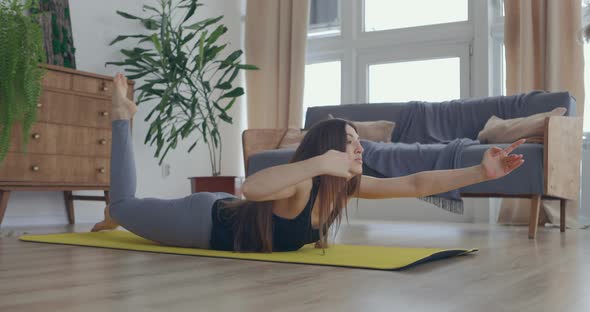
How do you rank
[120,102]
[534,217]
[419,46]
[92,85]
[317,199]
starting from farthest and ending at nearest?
1. [419,46]
2. [92,85]
3. [534,217]
4. [120,102]
5. [317,199]

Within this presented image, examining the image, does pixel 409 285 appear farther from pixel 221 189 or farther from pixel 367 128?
pixel 221 189

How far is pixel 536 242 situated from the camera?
116 inches

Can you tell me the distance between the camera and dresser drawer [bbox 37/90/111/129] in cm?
382

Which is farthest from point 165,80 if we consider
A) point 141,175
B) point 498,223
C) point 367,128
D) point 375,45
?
point 498,223

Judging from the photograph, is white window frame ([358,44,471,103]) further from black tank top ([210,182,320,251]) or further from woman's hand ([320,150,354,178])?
woman's hand ([320,150,354,178])

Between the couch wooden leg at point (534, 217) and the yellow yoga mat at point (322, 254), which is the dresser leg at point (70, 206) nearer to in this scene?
the yellow yoga mat at point (322, 254)

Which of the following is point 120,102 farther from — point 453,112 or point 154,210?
point 453,112

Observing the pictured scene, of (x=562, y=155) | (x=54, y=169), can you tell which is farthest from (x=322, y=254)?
(x=54, y=169)

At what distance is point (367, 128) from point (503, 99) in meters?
0.91

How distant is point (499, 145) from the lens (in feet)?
11.7

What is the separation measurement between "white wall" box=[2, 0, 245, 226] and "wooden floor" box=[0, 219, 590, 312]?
7.06 ft

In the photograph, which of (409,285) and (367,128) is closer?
(409,285)

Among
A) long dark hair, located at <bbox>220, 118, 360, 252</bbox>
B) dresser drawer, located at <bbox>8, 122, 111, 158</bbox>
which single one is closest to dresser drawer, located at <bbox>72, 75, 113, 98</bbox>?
dresser drawer, located at <bbox>8, 122, 111, 158</bbox>

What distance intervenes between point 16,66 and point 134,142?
7.85 feet
